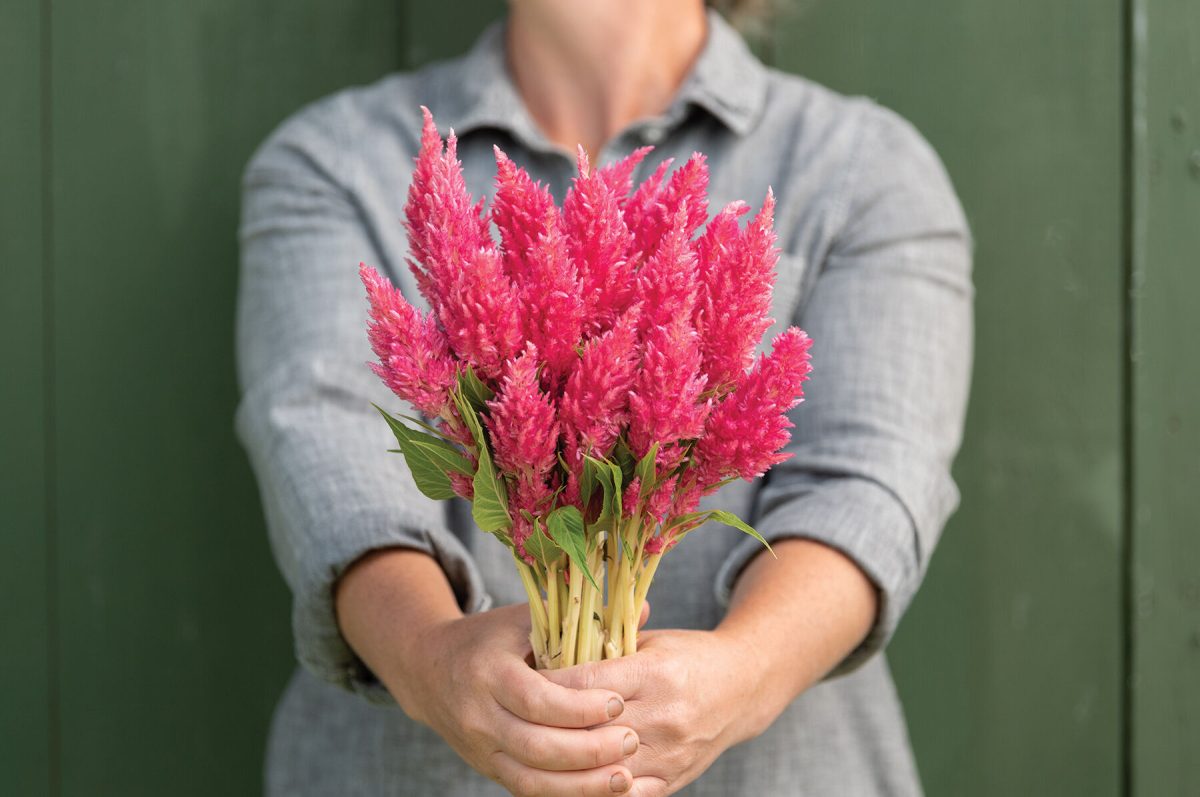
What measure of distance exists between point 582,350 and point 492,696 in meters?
0.21

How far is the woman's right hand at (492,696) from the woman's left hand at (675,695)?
0.04 ft

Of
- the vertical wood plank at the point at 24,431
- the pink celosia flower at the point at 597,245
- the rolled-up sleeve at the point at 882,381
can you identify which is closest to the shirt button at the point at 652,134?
the rolled-up sleeve at the point at 882,381

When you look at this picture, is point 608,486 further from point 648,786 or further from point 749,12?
point 749,12

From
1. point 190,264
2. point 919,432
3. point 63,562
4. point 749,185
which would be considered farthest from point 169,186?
point 919,432

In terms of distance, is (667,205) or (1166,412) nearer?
(667,205)

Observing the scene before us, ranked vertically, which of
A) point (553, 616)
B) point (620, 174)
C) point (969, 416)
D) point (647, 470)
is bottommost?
point (969, 416)

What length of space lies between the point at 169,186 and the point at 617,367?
815 mm

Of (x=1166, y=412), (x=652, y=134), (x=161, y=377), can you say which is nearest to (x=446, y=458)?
(x=652, y=134)

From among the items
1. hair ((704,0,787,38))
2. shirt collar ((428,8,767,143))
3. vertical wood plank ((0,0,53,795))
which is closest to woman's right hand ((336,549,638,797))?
shirt collar ((428,8,767,143))

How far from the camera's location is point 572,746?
0.57 metres

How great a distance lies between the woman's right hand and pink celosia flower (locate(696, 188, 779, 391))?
179 mm

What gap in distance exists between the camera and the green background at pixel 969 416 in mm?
1145

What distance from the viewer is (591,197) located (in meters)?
0.49

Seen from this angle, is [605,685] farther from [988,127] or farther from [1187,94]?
[1187,94]
